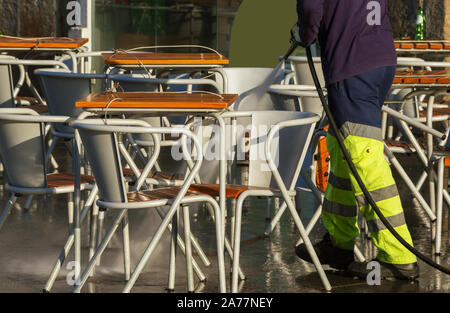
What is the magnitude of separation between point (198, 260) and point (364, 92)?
4.32 ft

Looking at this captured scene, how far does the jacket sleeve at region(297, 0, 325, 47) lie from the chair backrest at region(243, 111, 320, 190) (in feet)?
1.24

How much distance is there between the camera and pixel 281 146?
496 centimetres

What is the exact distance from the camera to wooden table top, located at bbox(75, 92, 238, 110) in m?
4.38

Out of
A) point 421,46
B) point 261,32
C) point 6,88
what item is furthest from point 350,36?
point 261,32

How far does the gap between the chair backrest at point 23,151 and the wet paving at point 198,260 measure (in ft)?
1.69

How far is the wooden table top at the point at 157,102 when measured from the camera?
14.4 feet

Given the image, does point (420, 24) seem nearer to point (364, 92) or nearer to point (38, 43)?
point (38, 43)

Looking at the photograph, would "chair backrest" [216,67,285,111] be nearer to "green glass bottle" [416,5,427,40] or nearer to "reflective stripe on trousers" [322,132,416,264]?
"reflective stripe on trousers" [322,132,416,264]

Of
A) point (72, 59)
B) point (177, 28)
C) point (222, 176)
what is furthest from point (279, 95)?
point (177, 28)

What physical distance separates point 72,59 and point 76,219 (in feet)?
10.3

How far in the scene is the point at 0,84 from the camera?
6453mm

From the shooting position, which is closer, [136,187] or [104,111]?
[104,111]

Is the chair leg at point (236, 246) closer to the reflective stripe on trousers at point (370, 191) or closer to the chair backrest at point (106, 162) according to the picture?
the chair backrest at point (106, 162)
